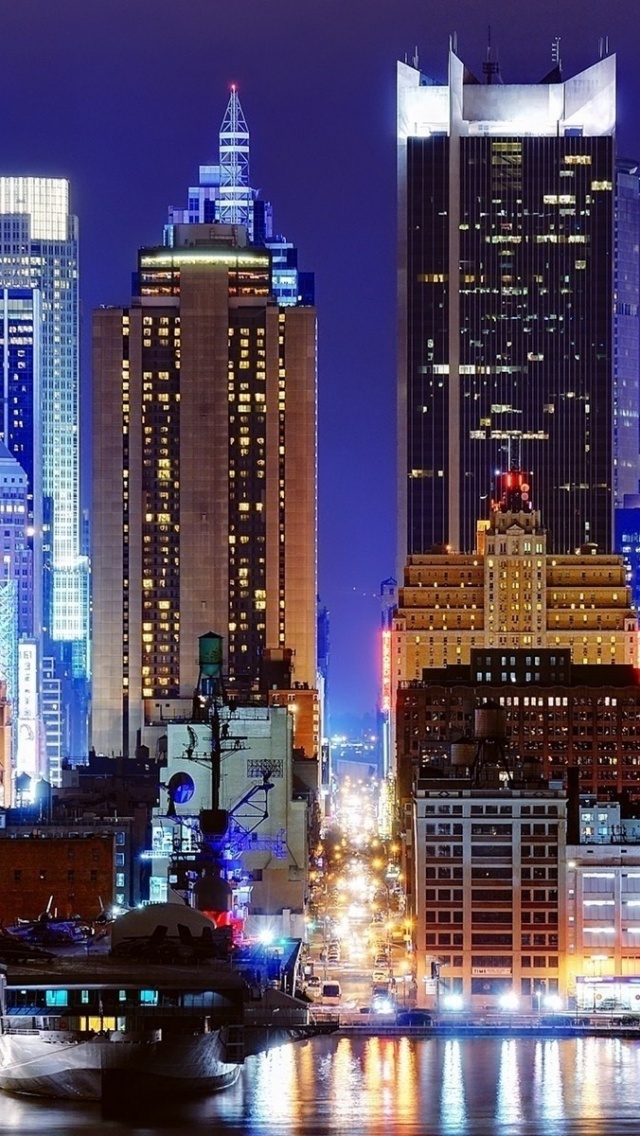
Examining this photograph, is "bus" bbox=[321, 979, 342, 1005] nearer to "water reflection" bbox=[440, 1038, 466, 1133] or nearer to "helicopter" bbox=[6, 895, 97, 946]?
"water reflection" bbox=[440, 1038, 466, 1133]

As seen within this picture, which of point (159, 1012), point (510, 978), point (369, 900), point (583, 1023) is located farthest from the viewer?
point (369, 900)

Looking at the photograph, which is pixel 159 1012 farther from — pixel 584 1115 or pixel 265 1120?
pixel 584 1115

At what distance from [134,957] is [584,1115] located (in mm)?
16156

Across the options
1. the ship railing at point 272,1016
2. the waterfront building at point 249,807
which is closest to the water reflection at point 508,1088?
the ship railing at point 272,1016

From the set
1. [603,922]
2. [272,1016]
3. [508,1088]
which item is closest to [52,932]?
[272,1016]

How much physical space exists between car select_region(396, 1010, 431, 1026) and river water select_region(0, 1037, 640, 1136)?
2.44 meters

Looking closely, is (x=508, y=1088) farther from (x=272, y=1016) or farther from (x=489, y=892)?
(x=489, y=892)

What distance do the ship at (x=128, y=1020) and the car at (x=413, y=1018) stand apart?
24642 millimetres

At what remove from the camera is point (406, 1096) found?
4333 inches

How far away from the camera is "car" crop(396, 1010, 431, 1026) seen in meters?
131

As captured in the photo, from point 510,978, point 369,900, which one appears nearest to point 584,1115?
point 510,978

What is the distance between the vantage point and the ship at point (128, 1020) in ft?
332

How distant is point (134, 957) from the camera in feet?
347

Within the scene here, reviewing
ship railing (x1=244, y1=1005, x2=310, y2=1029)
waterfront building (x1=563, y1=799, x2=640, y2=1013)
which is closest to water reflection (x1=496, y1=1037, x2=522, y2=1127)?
ship railing (x1=244, y1=1005, x2=310, y2=1029)
